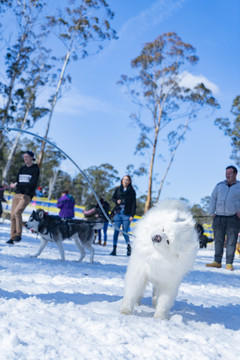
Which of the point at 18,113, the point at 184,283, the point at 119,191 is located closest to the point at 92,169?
the point at 18,113

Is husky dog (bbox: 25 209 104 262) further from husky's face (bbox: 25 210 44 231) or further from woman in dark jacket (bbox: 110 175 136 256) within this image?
woman in dark jacket (bbox: 110 175 136 256)

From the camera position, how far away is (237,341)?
281cm

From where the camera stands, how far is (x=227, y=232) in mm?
7672

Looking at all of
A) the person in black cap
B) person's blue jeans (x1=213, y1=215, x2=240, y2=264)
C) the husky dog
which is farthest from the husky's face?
person's blue jeans (x1=213, y1=215, x2=240, y2=264)

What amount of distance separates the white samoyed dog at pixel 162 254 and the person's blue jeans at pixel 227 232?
4.78 metres

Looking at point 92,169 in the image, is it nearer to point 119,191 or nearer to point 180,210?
point 119,191

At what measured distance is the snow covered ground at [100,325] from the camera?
223cm

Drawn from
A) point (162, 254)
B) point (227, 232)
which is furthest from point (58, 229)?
point (162, 254)

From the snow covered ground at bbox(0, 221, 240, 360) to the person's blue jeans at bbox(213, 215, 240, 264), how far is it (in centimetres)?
291

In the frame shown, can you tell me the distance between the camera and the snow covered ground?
7.31ft

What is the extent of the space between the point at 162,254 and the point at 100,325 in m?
0.76

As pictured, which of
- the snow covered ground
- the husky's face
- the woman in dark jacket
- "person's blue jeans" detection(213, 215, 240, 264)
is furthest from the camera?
the woman in dark jacket

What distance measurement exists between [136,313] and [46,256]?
176 inches

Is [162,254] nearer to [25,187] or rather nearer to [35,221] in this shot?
[35,221]
